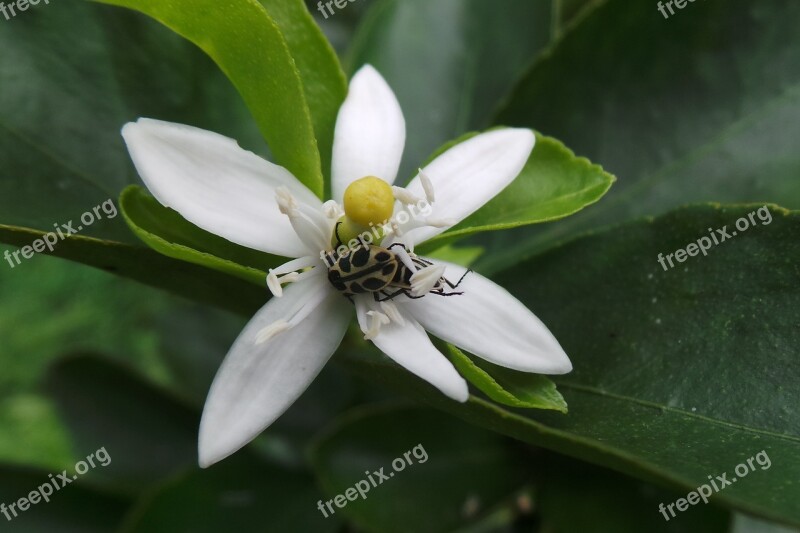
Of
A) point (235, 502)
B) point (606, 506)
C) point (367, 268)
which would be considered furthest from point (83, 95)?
point (606, 506)

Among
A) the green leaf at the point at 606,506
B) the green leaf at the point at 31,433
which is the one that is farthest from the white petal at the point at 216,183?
the green leaf at the point at 31,433

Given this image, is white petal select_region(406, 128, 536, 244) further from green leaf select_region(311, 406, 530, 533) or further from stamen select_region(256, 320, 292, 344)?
green leaf select_region(311, 406, 530, 533)

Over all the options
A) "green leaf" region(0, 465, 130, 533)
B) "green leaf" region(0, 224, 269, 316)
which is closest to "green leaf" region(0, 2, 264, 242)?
"green leaf" region(0, 224, 269, 316)

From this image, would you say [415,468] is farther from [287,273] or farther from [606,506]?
[287,273]

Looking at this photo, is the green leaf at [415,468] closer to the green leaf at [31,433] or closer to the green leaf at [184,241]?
the green leaf at [184,241]

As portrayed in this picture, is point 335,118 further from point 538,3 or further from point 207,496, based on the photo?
point 207,496
